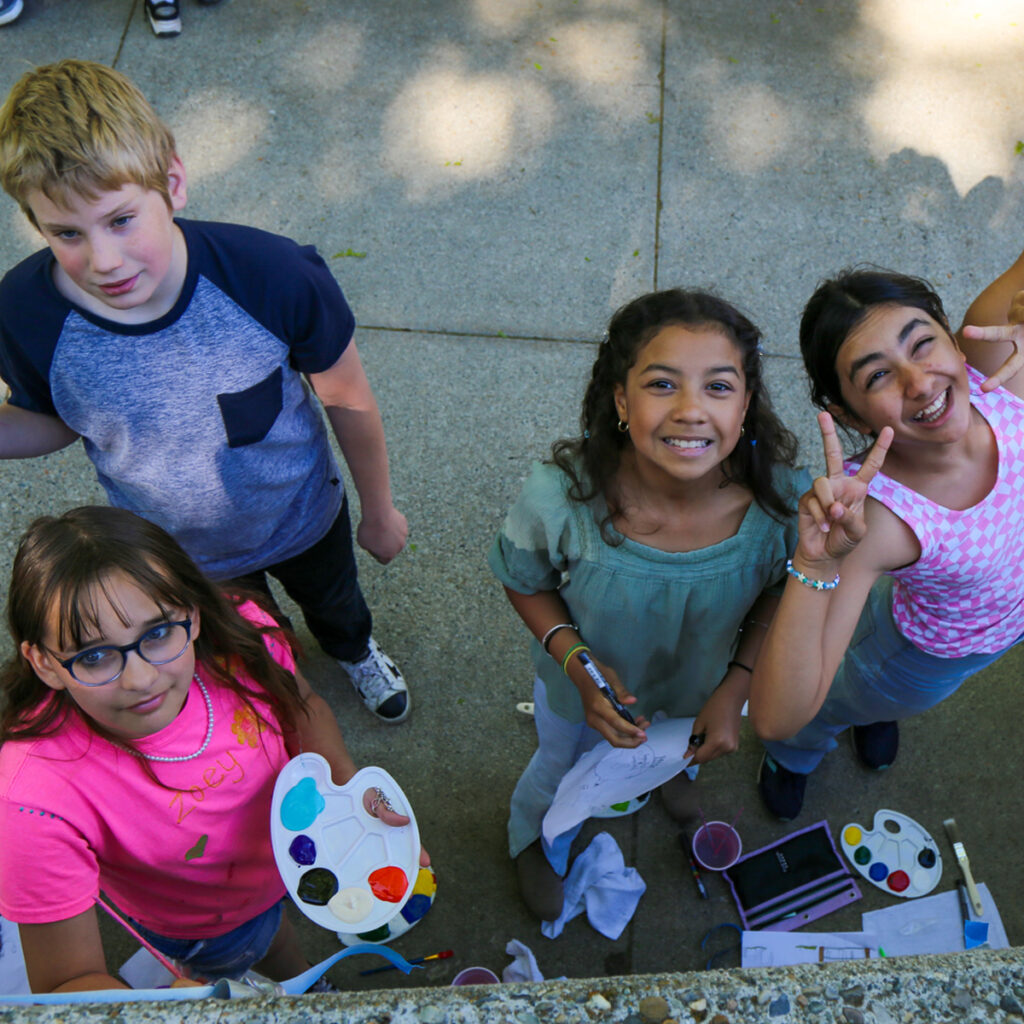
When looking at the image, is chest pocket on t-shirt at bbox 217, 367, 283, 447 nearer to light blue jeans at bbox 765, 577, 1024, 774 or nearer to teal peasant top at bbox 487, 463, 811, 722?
teal peasant top at bbox 487, 463, 811, 722

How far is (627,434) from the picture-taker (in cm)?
186

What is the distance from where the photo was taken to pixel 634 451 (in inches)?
73.2

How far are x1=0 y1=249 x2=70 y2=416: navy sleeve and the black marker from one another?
120 centimetres

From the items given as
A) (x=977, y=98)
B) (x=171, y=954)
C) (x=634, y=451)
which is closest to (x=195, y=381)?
(x=634, y=451)

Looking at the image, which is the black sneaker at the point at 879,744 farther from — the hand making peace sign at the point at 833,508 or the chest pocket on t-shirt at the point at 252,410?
the chest pocket on t-shirt at the point at 252,410

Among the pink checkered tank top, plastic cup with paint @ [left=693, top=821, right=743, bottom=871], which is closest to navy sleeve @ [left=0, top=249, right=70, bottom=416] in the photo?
the pink checkered tank top

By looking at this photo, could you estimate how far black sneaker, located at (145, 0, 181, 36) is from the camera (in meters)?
4.30

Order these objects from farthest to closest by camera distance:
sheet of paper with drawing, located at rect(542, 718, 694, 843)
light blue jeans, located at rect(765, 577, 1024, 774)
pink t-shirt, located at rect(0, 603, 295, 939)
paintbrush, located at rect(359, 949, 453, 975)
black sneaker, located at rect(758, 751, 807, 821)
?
black sneaker, located at rect(758, 751, 807, 821) → paintbrush, located at rect(359, 949, 453, 975) → light blue jeans, located at rect(765, 577, 1024, 774) → sheet of paper with drawing, located at rect(542, 718, 694, 843) → pink t-shirt, located at rect(0, 603, 295, 939)

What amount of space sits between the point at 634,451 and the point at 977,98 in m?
3.48

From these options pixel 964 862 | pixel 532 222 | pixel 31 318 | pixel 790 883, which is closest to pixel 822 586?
pixel 790 883

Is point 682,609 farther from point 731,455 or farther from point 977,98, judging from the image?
point 977,98

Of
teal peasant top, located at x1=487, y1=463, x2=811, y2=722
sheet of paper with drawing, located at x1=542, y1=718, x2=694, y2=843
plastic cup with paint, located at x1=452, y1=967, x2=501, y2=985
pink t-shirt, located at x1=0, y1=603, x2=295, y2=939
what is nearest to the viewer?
pink t-shirt, located at x1=0, y1=603, x2=295, y2=939

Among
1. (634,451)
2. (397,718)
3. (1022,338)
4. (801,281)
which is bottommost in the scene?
(397,718)

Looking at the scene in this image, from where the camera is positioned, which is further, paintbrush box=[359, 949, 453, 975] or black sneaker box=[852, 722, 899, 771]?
black sneaker box=[852, 722, 899, 771]
